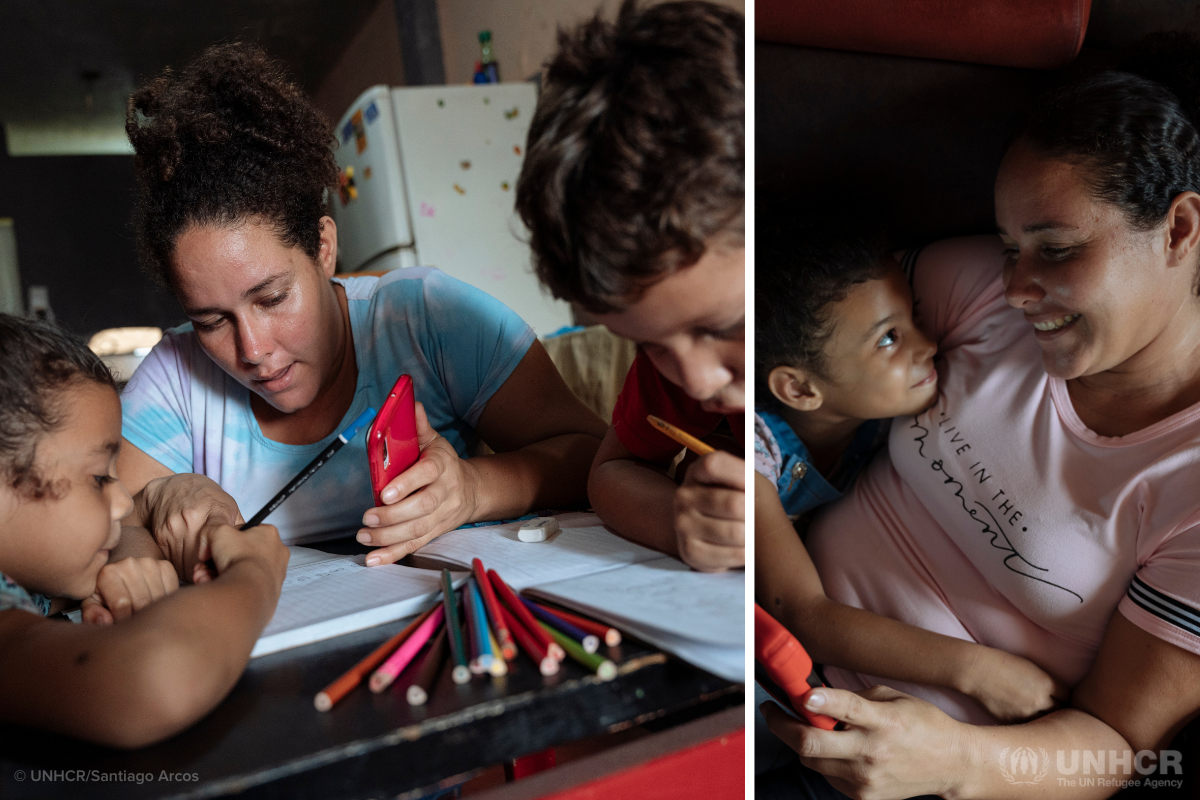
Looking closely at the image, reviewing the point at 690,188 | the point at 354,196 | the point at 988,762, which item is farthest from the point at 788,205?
the point at 988,762

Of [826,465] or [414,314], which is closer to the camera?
[414,314]

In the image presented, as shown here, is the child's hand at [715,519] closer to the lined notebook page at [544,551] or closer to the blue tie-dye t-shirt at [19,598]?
the lined notebook page at [544,551]

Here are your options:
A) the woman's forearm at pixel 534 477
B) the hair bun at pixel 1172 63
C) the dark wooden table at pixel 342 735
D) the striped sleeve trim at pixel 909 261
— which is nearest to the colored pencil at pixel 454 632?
the dark wooden table at pixel 342 735

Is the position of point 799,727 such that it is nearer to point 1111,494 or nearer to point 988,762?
point 988,762

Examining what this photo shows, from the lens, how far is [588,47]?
34 centimetres

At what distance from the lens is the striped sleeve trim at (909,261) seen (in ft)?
1.88

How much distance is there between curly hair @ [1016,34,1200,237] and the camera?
0.47 metres

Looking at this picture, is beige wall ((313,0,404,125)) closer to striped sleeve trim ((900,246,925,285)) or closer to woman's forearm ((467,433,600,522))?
woman's forearm ((467,433,600,522))

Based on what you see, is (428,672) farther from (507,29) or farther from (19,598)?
(507,29)

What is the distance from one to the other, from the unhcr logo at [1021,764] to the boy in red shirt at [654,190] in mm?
325

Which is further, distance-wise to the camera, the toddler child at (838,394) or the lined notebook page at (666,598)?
the toddler child at (838,394)

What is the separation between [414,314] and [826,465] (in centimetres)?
37

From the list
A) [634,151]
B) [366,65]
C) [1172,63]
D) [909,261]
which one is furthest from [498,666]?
[1172,63]

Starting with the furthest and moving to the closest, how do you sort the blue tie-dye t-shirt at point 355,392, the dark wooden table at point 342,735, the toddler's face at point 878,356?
1. the toddler's face at point 878,356
2. the blue tie-dye t-shirt at point 355,392
3. the dark wooden table at point 342,735
